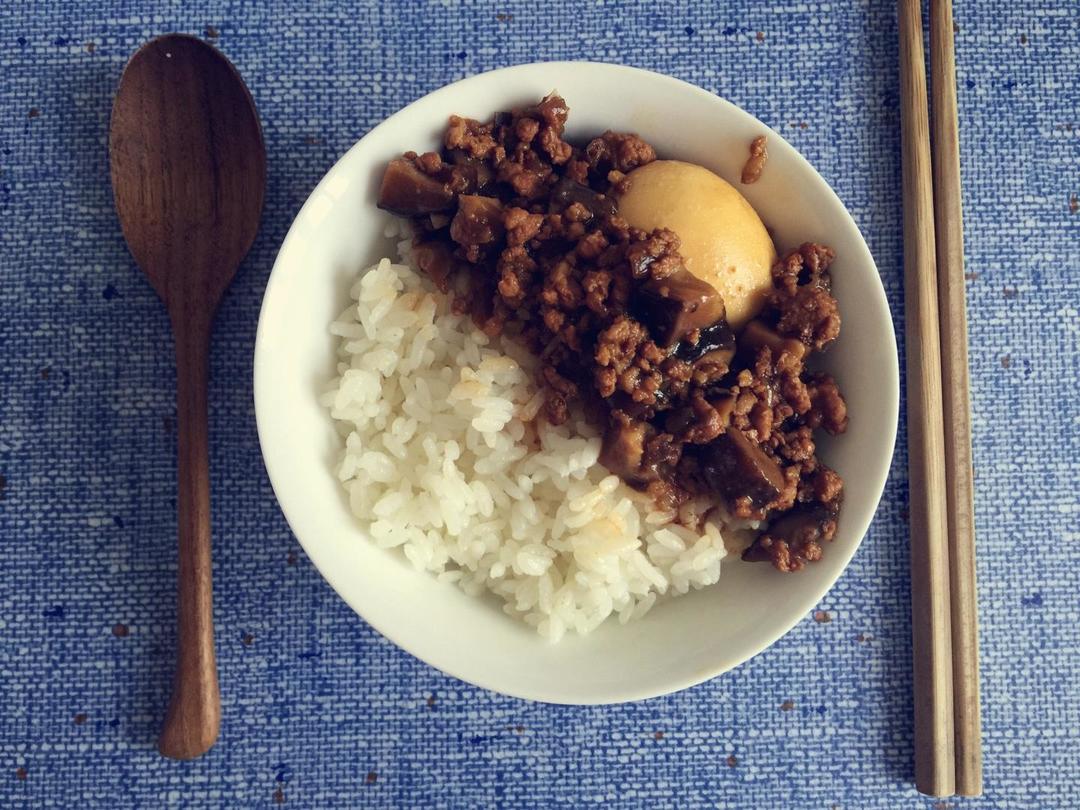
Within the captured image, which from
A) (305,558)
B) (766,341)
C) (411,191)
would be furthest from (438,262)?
(305,558)

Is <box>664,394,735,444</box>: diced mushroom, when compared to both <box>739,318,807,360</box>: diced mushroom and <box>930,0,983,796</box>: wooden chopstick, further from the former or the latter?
<box>930,0,983,796</box>: wooden chopstick

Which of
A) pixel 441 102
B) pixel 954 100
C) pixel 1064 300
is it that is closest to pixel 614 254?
pixel 441 102

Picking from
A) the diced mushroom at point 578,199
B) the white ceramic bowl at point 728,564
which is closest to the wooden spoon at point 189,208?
the white ceramic bowl at point 728,564

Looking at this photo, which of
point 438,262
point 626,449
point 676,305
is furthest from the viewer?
point 438,262

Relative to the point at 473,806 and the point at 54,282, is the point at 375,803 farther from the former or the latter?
the point at 54,282

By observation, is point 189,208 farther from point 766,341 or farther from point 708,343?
point 766,341

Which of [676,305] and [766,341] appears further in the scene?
[766,341]
